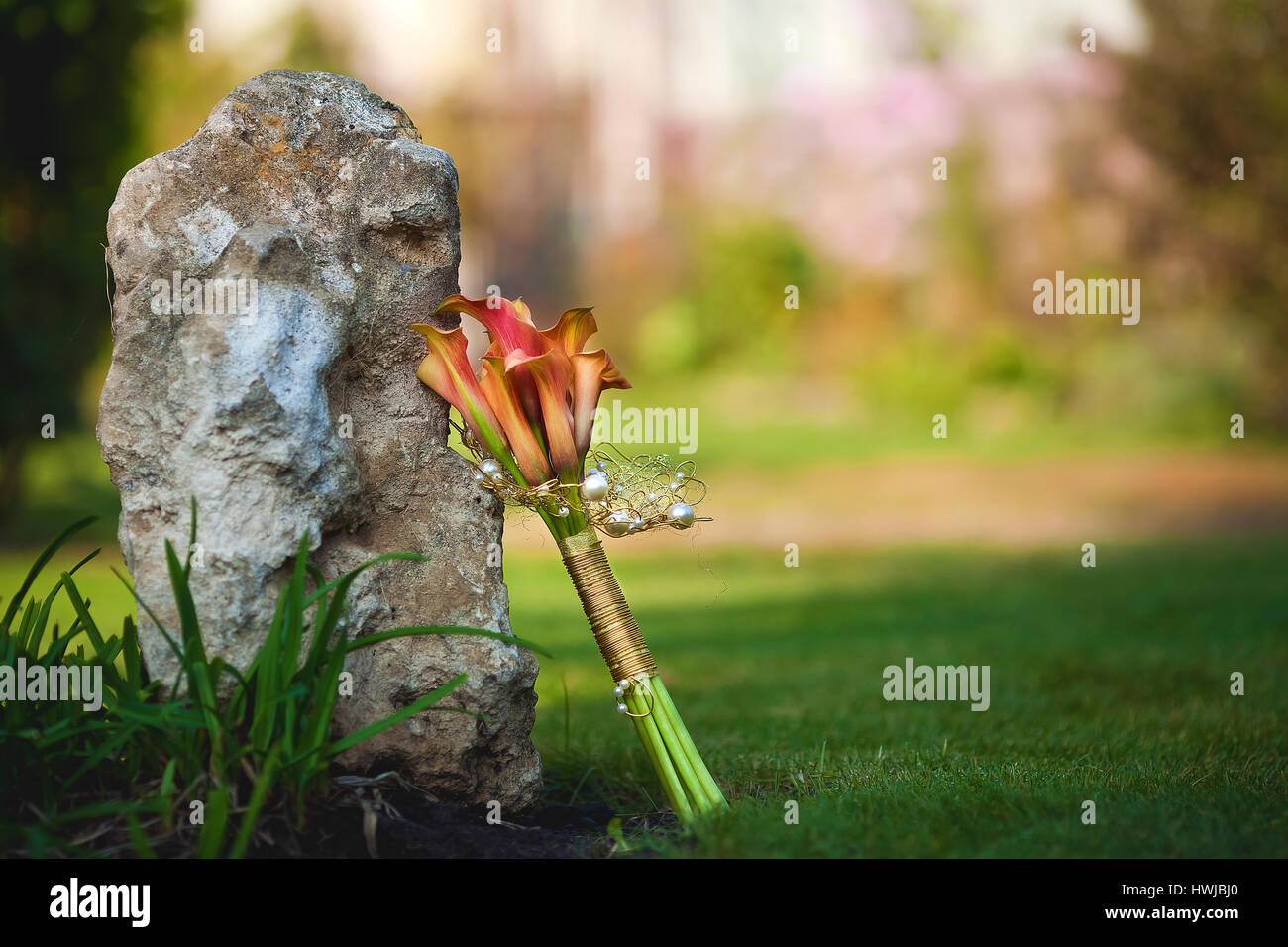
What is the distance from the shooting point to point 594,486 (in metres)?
3.05

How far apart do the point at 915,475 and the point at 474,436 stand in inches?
351

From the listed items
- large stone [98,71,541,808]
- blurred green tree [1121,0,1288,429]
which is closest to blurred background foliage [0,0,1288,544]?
blurred green tree [1121,0,1288,429]

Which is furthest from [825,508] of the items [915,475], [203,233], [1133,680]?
[203,233]

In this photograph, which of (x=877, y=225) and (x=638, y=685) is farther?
(x=877, y=225)

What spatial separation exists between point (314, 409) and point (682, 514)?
3.12 feet

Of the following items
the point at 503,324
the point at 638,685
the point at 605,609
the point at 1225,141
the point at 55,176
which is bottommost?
the point at 638,685

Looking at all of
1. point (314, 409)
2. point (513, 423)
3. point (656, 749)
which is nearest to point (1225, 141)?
point (513, 423)

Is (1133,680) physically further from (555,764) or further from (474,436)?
(474,436)

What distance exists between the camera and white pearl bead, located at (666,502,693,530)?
10.2 feet

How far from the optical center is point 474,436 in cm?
320

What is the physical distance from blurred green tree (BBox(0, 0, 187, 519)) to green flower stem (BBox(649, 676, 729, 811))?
7012 millimetres

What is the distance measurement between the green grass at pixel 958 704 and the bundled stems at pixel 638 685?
144 millimetres

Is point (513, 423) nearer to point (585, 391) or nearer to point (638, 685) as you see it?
point (585, 391)

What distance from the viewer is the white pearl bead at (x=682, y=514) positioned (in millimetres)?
→ 3119
